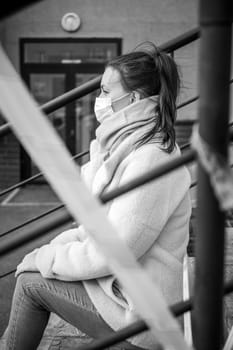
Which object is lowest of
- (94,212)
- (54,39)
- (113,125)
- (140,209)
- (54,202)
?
(54,202)

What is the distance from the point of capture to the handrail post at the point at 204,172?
2.78ft

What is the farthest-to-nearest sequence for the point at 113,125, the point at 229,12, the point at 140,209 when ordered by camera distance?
the point at 113,125 < the point at 140,209 < the point at 229,12

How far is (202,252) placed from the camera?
3.04ft

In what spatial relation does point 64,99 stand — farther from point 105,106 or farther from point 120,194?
point 120,194

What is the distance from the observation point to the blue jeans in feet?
5.41

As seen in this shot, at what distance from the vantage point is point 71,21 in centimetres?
841

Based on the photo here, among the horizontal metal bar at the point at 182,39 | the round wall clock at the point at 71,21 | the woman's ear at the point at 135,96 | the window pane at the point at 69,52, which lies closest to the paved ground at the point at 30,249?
the woman's ear at the point at 135,96

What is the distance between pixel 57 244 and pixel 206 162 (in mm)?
1046

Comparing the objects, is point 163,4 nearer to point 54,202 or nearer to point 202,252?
point 54,202

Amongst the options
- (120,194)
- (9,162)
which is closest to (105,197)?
(120,194)

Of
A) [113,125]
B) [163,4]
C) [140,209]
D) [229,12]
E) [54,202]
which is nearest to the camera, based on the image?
[229,12]

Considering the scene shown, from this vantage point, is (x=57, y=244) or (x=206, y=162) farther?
(x=57, y=244)

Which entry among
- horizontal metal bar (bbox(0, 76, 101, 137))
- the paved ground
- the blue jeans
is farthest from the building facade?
the blue jeans

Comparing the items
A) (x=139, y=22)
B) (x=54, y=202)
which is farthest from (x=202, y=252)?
(x=139, y=22)
